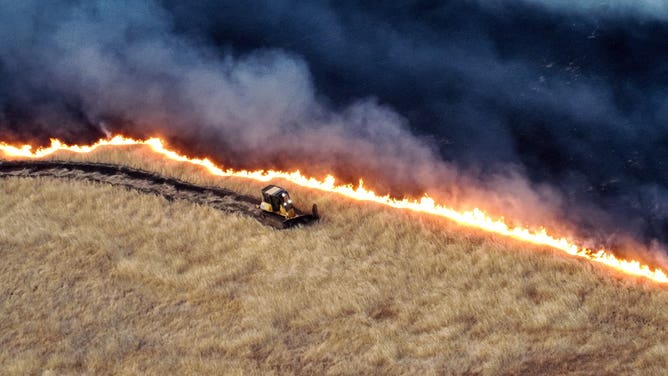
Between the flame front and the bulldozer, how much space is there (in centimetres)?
103

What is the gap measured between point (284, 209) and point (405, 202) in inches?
96.6

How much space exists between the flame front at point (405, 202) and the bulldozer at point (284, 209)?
1034 mm

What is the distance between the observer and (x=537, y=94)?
1599cm

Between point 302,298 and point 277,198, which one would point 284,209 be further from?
point 302,298

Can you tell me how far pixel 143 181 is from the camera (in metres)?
17.1

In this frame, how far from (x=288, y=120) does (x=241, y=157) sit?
4.60ft

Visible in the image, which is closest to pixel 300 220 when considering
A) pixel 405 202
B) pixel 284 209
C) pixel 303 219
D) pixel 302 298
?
pixel 303 219

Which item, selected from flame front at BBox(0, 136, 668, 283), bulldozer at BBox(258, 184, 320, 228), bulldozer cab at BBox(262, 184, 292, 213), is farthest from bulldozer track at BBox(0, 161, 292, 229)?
flame front at BBox(0, 136, 668, 283)

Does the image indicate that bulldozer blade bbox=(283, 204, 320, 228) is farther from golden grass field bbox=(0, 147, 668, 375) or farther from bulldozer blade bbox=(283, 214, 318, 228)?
golden grass field bbox=(0, 147, 668, 375)

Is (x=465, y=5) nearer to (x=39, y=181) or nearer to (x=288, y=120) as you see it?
(x=288, y=120)

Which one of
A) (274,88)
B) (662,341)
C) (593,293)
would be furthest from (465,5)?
(662,341)

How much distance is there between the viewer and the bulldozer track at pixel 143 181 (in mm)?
15781

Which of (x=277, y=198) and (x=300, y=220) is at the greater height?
(x=277, y=198)

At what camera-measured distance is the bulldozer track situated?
51.8 ft
